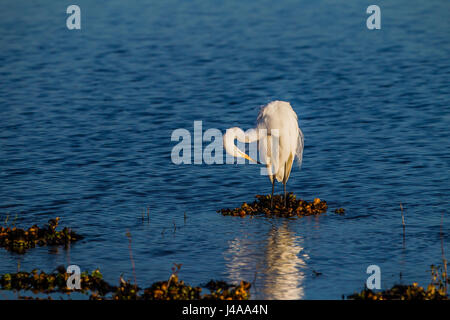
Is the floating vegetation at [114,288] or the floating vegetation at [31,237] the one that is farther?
the floating vegetation at [31,237]

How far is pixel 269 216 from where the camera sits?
13695 millimetres

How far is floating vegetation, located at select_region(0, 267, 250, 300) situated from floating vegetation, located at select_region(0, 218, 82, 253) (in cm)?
130

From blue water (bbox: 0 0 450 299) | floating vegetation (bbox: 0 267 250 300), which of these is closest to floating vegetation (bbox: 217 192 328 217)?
blue water (bbox: 0 0 450 299)

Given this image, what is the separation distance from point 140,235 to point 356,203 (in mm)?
4206

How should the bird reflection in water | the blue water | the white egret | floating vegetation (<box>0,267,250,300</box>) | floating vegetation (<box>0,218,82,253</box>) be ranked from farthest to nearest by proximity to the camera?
the white egret
floating vegetation (<box>0,218,82,253</box>)
the blue water
the bird reflection in water
floating vegetation (<box>0,267,250,300</box>)

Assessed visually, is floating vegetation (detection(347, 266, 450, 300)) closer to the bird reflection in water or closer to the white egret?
the bird reflection in water

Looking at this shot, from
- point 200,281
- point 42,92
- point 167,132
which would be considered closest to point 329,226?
point 200,281

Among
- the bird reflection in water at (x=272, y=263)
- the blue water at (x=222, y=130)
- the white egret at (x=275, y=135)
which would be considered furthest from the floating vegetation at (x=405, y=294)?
the white egret at (x=275, y=135)

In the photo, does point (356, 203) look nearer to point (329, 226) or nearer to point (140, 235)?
point (329, 226)

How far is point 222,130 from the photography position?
1995 centimetres

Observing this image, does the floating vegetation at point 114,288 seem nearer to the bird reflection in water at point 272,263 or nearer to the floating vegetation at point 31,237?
the bird reflection in water at point 272,263

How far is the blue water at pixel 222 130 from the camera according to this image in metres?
11.8

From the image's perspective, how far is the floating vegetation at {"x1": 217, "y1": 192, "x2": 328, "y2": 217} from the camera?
1364 centimetres

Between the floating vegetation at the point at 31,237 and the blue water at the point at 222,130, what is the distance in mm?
Answer: 202
